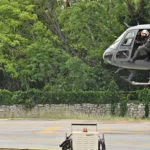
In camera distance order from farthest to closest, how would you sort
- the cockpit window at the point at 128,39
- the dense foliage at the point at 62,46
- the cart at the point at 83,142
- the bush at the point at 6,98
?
the bush at the point at 6,98, the dense foliage at the point at 62,46, the cockpit window at the point at 128,39, the cart at the point at 83,142

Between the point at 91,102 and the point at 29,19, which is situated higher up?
the point at 29,19

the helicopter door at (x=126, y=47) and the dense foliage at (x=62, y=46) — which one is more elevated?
the helicopter door at (x=126, y=47)

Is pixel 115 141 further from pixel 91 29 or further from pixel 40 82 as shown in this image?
pixel 40 82

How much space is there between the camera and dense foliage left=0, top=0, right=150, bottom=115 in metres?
36.0

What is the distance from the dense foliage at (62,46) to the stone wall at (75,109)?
0.62 m

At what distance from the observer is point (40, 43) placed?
135 ft

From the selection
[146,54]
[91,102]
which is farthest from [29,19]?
[146,54]

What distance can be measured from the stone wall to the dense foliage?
2.04 feet

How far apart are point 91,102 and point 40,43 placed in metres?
7.93

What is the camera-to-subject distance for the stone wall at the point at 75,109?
1391 inches

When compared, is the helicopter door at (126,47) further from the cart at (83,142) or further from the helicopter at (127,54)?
the cart at (83,142)

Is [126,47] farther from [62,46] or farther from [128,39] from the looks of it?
[62,46]

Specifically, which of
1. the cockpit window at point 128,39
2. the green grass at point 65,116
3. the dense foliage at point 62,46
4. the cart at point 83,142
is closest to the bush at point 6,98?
the dense foliage at point 62,46

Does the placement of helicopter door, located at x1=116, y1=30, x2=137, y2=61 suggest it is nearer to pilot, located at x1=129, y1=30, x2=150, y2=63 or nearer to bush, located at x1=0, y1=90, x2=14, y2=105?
pilot, located at x1=129, y1=30, x2=150, y2=63
